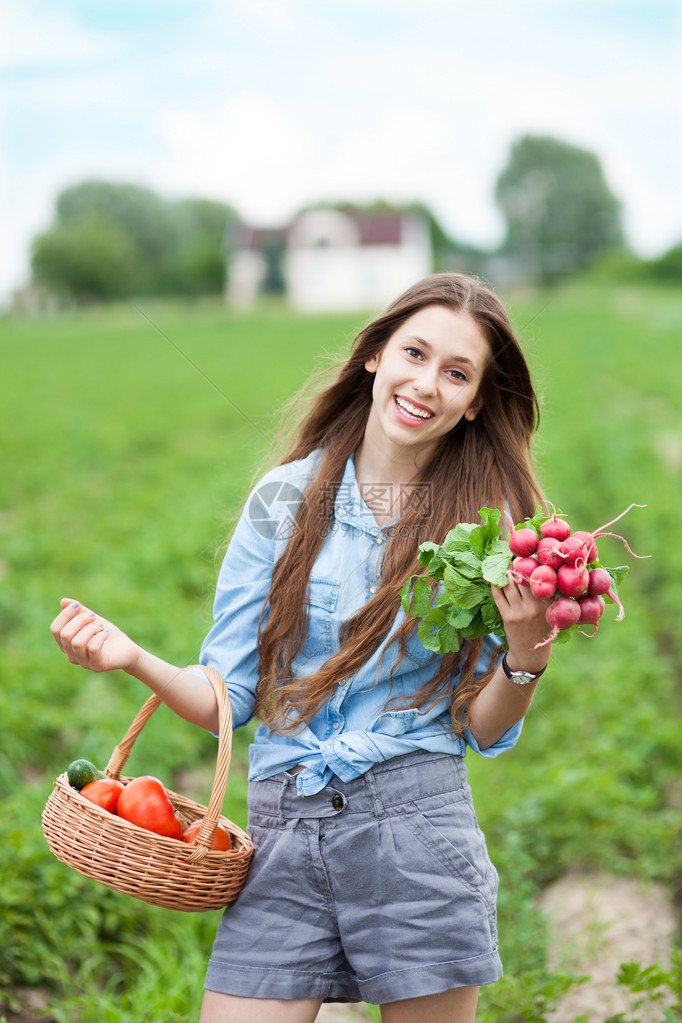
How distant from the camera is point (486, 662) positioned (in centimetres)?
186

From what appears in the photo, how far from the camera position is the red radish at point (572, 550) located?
147 centimetres

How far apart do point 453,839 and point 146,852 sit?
0.56 meters

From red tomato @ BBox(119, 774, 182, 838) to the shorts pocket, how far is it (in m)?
0.45

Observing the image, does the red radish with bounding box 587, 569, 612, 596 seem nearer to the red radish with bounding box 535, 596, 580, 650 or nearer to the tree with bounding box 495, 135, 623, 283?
the red radish with bounding box 535, 596, 580, 650

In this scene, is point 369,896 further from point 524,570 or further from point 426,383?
point 426,383

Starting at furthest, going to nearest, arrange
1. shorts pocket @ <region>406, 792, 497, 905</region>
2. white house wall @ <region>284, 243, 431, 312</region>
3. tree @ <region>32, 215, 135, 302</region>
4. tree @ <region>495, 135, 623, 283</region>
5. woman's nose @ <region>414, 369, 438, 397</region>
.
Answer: white house wall @ <region>284, 243, 431, 312</region> → tree @ <region>32, 215, 135, 302</region> → tree @ <region>495, 135, 623, 283</region> → woman's nose @ <region>414, 369, 438, 397</region> → shorts pocket @ <region>406, 792, 497, 905</region>

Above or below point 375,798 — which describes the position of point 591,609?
above

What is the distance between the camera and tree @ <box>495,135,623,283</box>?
2038 cm

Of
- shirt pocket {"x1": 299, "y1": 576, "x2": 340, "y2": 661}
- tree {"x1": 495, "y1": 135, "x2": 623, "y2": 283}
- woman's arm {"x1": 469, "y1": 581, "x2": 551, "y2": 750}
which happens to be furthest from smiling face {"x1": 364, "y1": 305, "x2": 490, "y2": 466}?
tree {"x1": 495, "y1": 135, "x2": 623, "y2": 283}

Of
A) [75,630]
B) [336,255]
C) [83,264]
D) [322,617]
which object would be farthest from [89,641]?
[336,255]

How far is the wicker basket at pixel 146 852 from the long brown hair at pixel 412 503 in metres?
0.17

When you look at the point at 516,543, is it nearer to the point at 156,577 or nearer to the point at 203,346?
the point at 156,577

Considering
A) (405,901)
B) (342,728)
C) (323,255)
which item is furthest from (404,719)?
(323,255)

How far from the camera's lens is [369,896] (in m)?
1.69
